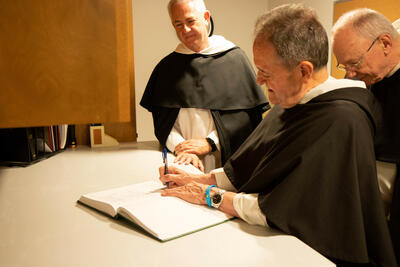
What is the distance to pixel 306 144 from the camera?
3.45ft

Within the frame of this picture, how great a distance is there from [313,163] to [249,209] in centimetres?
24

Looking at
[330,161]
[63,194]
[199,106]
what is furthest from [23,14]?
[199,106]

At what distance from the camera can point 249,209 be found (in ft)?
3.42

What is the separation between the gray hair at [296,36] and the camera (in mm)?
1113

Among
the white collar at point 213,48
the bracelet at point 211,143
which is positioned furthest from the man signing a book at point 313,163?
the white collar at point 213,48

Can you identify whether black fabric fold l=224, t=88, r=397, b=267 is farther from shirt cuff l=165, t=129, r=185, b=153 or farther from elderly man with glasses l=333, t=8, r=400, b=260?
shirt cuff l=165, t=129, r=185, b=153

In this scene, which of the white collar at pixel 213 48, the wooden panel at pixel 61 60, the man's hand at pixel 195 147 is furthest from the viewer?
the white collar at pixel 213 48

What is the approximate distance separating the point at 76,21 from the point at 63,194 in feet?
2.59

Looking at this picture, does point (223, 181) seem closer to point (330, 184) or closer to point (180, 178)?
point (180, 178)

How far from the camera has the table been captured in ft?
2.75

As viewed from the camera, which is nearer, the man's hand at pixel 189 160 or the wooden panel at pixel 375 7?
the man's hand at pixel 189 160

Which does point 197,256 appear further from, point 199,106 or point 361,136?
point 199,106

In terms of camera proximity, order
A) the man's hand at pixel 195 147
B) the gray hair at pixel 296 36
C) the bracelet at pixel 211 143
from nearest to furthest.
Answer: the gray hair at pixel 296 36 → the man's hand at pixel 195 147 → the bracelet at pixel 211 143

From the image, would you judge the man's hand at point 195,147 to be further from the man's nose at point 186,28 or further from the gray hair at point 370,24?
the gray hair at point 370,24
